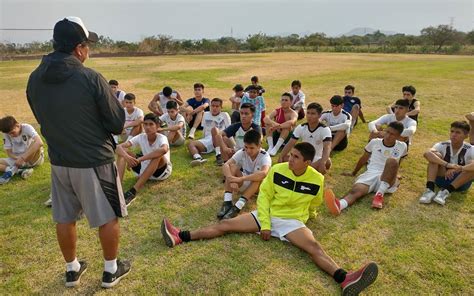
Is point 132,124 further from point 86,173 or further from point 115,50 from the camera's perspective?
point 115,50

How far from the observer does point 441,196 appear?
17.9 ft

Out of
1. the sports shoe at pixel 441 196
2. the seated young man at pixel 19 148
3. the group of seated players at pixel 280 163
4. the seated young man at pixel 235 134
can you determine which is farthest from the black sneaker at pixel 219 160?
the sports shoe at pixel 441 196

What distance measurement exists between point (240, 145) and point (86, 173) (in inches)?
164

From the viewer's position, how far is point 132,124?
8.19 metres

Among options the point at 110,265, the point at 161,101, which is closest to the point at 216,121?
the point at 161,101

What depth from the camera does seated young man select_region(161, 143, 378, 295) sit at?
4121mm

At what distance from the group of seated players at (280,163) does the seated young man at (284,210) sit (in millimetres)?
12

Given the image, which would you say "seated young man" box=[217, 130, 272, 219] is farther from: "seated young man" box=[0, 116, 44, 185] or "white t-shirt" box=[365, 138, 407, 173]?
"seated young man" box=[0, 116, 44, 185]

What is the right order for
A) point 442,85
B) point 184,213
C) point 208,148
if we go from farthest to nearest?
point 442,85
point 208,148
point 184,213

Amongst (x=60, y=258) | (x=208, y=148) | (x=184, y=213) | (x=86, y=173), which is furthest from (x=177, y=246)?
(x=208, y=148)

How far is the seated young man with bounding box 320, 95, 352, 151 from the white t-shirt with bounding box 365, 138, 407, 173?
174 cm

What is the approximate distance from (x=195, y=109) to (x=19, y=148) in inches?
171

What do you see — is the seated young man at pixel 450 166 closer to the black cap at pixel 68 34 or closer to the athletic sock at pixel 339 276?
the athletic sock at pixel 339 276

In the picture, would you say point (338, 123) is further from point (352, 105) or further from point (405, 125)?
Answer: point (352, 105)
